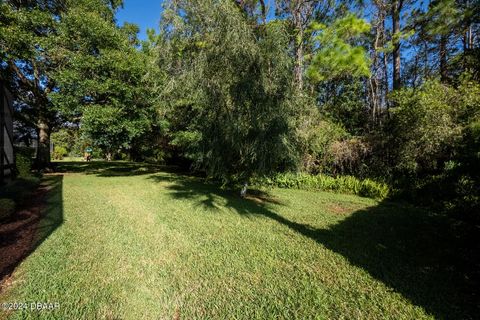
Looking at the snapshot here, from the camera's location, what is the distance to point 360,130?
13.3m

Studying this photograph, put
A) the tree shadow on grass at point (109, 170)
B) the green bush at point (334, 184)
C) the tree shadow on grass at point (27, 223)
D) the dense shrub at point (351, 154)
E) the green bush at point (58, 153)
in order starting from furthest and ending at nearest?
1. the green bush at point (58, 153)
2. the tree shadow on grass at point (109, 170)
3. the dense shrub at point (351, 154)
4. the green bush at point (334, 184)
5. the tree shadow on grass at point (27, 223)

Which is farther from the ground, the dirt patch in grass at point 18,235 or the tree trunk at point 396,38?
the tree trunk at point 396,38

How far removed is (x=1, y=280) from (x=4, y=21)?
37.2 ft

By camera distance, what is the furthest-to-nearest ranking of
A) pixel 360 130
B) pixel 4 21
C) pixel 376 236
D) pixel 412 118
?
pixel 360 130 → pixel 4 21 → pixel 412 118 → pixel 376 236

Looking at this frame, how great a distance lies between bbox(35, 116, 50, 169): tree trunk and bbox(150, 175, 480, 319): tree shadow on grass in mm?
10102

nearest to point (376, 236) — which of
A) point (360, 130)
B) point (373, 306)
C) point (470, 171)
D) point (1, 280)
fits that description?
point (373, 306)

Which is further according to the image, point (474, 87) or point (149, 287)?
point (474, 87)

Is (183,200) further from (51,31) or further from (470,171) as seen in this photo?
(51,31)

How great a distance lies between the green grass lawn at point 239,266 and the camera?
247 cm

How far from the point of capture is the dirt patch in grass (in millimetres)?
3078

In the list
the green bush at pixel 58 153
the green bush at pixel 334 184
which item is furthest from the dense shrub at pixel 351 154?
the green bush at pixel 58 153

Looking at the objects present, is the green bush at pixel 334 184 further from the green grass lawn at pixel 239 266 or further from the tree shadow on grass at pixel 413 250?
the green grass lawn at pixel 239 266

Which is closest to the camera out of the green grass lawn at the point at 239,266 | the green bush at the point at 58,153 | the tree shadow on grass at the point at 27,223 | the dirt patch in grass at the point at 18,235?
the green grass lawn at the point at 239,266

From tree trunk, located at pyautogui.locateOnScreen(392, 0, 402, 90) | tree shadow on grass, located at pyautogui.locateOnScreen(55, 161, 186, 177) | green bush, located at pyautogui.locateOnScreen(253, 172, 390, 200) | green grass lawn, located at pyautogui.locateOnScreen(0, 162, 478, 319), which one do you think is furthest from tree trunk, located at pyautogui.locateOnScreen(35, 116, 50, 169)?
tree trunk, located at pyautogui.locateOnScreen(392, 0, 402, 90)
